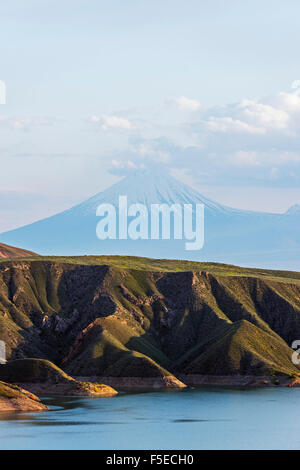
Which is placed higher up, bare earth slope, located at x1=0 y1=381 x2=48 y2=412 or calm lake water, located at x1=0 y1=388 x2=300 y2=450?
bare earth slope, located at x1=0 y1=381 x2=48 y2=412

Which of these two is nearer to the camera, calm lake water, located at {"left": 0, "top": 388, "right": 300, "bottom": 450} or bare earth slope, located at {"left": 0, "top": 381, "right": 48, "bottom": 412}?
calm lake water, located at {"left": 0, "top": 388, "right": 300, "bottom": 450}

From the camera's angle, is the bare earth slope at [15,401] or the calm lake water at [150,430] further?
the bare earth slope at [15,401]

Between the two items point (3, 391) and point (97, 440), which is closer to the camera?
point (97, 440)

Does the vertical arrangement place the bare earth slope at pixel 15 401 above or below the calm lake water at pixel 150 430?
above

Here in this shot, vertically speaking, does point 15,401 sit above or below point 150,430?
above

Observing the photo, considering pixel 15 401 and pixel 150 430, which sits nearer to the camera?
pixel 150 430
